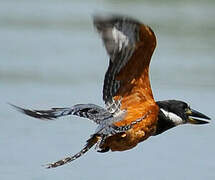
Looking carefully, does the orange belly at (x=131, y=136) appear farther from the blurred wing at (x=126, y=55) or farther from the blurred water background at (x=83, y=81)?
the blurred water background at (x=83, y=81)

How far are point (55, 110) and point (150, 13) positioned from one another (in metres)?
6.89

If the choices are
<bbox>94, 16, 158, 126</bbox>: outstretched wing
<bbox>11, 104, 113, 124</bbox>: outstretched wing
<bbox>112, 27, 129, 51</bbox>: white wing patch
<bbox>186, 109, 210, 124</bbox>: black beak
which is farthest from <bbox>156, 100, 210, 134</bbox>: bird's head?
<bbox>112, 27, 129, 51</bbox>: white wing patch

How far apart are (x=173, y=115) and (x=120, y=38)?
128cm

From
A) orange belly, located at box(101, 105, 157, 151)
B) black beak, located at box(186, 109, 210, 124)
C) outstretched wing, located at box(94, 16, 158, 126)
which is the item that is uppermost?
outstretched wing, located at box(94, 16, 158, 126)

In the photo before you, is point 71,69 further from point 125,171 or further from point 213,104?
point 125,171

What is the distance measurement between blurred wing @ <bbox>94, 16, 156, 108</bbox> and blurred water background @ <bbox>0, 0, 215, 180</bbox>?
1.21m

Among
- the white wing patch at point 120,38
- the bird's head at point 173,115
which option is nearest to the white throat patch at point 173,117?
the bird's head at point 173,115

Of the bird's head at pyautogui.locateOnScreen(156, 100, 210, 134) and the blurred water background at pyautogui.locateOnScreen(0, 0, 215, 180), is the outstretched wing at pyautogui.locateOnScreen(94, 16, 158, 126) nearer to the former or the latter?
the bird's head at pyautogui.locateOnScreen(156, 100, 210, 134)

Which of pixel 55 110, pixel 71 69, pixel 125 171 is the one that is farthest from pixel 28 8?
pixel 55 110

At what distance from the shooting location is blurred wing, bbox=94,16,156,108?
791cm

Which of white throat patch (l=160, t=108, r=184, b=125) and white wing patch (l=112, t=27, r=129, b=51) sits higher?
white wing patch (l=112, t=27, r=129, b=51)

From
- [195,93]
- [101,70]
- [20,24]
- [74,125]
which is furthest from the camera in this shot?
[20,24]

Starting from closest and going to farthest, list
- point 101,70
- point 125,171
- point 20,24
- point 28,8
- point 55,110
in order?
point 55,110, point 125,171, point 101,70, point 20,24, point 28,8

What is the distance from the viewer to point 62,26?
14.5 metres
